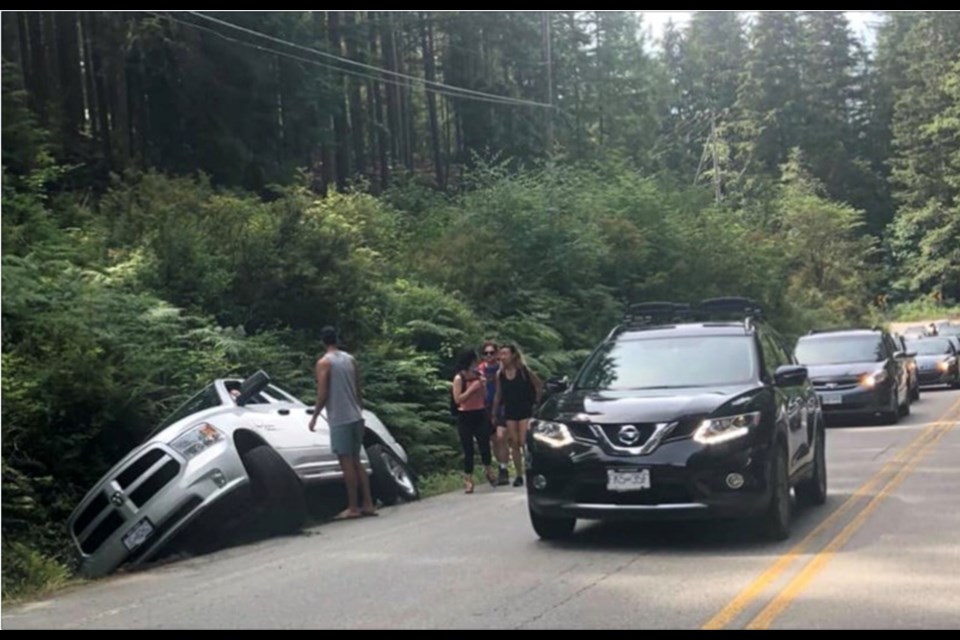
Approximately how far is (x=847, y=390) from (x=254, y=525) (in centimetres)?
1433

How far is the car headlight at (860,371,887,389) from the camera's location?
74.8 ft

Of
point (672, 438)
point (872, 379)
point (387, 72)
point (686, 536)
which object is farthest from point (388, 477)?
point (387, 72)

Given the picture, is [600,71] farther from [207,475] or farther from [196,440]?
[207,475]

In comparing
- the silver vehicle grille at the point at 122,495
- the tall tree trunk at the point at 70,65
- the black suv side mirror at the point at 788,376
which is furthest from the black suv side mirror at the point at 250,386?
the tall tree trunk at the point at 70,65

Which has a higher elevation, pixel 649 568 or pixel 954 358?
pixel 649 568

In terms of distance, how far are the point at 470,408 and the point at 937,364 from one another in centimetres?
2271

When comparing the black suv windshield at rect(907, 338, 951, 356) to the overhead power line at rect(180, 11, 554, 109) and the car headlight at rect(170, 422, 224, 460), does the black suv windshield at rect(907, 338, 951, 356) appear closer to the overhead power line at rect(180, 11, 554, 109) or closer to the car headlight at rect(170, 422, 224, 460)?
the overhead power line at rect(180, 11, 554, 109)

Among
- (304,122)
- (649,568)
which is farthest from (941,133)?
(649,568)

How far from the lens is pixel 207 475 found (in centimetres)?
1095

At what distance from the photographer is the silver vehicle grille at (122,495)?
1073 centimetres

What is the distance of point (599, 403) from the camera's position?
1038 cm

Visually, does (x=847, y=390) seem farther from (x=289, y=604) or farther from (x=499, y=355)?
(x=289, y=604)

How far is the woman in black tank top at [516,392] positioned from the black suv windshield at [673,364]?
3.27 m

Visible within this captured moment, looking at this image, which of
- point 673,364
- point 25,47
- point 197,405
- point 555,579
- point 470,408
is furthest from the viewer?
point 25,47
